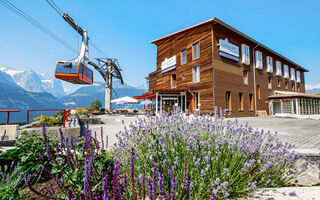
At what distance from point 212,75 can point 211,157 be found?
13693mm

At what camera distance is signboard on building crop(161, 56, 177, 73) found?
761 inches

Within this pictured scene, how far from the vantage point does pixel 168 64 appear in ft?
66.8

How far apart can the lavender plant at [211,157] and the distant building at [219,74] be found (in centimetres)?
1121

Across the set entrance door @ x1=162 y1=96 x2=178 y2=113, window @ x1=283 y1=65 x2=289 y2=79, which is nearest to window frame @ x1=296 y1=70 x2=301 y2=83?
window @ x1=283 y1=65 x2=289 y2=79

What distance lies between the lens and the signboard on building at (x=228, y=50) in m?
15.3

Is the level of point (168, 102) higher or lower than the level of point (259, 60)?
lower

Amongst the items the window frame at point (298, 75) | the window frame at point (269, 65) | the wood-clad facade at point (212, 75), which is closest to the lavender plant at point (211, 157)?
the wood-clad facade at point (212, 75)

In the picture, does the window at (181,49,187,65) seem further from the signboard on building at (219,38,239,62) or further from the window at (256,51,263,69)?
the window at (256,51,263,69)

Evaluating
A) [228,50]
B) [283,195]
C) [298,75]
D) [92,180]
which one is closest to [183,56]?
[228,50]

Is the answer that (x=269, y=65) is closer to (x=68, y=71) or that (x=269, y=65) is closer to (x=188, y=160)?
(x=68, y=71)

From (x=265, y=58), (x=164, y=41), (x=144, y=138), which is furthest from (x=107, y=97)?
(x=144, y=138)

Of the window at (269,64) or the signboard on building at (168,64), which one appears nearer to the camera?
the signboard on building at (168,64)

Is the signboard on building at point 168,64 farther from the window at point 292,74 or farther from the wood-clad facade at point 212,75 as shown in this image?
the window at point 292,74

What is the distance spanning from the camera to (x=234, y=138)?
212 centimetres
